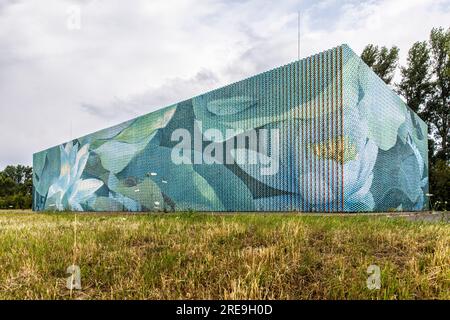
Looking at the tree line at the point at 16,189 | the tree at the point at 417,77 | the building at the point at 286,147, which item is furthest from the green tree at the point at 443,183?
the tree line at the point at 16,189

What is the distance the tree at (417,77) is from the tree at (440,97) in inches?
24.3

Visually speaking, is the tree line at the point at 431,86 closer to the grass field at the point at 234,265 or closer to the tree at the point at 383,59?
the tree at the point at 383,59

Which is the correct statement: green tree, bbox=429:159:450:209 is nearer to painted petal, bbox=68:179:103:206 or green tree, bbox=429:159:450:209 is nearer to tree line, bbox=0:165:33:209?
painted petal, bbox=68:179:103:206

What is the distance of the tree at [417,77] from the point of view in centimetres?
3909

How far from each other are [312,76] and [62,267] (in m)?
19.9

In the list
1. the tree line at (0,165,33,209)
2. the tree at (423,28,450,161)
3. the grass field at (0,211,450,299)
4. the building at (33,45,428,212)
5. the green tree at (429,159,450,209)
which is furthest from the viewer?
the tree line at (0,165,33,209)

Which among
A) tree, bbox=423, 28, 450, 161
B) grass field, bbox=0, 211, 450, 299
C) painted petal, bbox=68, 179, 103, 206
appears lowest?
grass field, bbox=0, 211, 450, 299

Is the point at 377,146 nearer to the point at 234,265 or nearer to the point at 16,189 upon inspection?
the point at 234,265

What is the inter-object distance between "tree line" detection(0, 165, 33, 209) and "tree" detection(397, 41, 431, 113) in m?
57.2

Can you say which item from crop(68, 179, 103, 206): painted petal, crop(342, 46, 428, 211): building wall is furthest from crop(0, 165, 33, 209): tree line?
crop(342, 46, 428, 211): building wall

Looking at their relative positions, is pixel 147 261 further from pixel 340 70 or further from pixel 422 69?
pixel 422 69

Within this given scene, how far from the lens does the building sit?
20.4 metres

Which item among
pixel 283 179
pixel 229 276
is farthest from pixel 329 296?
pixel 283 179

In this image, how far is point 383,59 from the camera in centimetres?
4194
